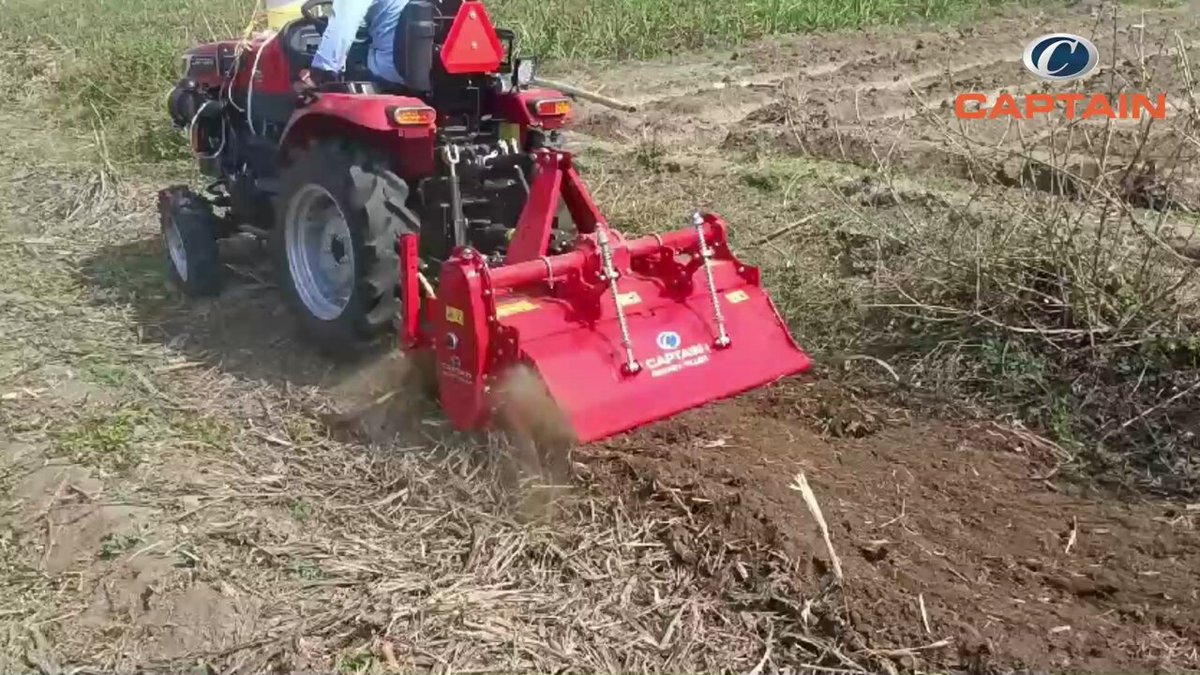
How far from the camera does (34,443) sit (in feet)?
13.5

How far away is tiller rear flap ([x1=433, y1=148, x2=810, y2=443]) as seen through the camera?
12.3ft

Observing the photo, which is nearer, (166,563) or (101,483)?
(166,563)

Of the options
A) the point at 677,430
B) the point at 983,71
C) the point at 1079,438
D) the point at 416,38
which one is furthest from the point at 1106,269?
the point at 983,71

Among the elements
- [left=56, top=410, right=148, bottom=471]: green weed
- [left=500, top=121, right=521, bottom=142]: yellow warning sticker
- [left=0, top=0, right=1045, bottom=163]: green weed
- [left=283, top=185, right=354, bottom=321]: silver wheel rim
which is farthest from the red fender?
[left=0, top=0, right=1045, bottom=163]: green weed

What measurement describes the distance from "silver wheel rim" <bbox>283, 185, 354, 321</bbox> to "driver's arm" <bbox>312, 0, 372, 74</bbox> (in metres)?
0.53

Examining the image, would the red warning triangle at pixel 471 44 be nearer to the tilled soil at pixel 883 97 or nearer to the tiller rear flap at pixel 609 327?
the tiller rear flap at pixel 609 327

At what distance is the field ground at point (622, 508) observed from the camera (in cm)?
295

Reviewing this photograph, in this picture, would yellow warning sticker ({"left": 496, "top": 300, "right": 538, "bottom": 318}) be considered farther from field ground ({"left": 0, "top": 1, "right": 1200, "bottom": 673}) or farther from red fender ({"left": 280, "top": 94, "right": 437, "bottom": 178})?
red fender ({"left": 280, "top": 94, "right": 437, "bottom": 178})

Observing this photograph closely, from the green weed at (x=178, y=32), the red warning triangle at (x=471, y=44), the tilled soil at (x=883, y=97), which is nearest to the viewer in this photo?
the red warning triangle at (x=471, y=44)

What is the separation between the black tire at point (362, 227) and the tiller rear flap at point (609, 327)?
0.45 metres

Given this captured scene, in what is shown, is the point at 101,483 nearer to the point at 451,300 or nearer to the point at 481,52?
the point at 451,300

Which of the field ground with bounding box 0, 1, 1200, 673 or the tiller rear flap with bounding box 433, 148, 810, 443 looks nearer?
the field ground with bounding box 0, 1, 1200, 673

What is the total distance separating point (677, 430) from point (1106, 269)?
1.67 metres

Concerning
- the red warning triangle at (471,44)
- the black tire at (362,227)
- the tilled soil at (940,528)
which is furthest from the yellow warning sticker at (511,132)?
the tilled soil at (940,528)
